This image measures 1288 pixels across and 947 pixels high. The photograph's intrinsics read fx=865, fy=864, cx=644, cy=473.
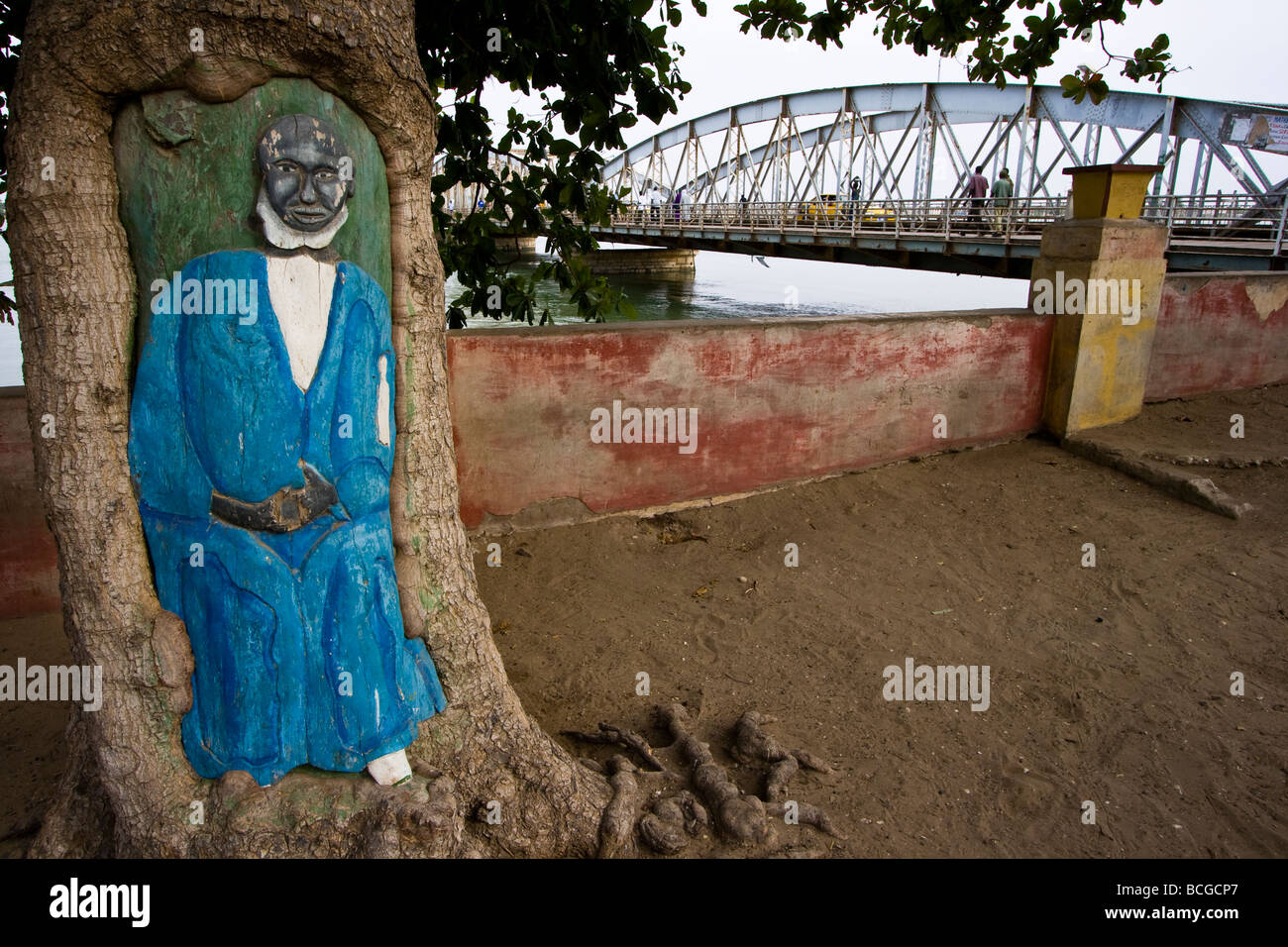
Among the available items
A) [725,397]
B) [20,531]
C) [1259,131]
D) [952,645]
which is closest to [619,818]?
[952,645]

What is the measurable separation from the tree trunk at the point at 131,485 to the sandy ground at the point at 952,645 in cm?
59

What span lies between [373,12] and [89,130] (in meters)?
0.64

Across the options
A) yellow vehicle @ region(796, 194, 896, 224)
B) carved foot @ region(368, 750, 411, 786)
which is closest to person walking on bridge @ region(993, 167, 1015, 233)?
yellow vehicle @ region(796, 194, 896, 224)

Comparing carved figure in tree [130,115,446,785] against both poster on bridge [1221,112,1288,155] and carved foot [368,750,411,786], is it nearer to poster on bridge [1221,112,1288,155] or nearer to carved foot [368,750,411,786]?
carved foot [368,750,411,786]

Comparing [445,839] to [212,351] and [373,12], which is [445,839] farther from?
[373,12]

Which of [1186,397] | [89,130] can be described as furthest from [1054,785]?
[1186,397]

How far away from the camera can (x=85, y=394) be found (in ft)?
6.15

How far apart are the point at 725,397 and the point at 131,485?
129 inches

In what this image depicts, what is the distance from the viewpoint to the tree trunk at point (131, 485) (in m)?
1.75

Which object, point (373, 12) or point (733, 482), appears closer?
point (373, 12)

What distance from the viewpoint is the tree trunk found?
5.74 feet

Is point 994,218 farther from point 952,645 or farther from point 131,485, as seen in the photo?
point 131,485

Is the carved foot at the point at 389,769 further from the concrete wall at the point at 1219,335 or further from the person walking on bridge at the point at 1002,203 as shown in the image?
the person walking on bridge at the point at 1002,203

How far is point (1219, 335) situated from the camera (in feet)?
21.5
